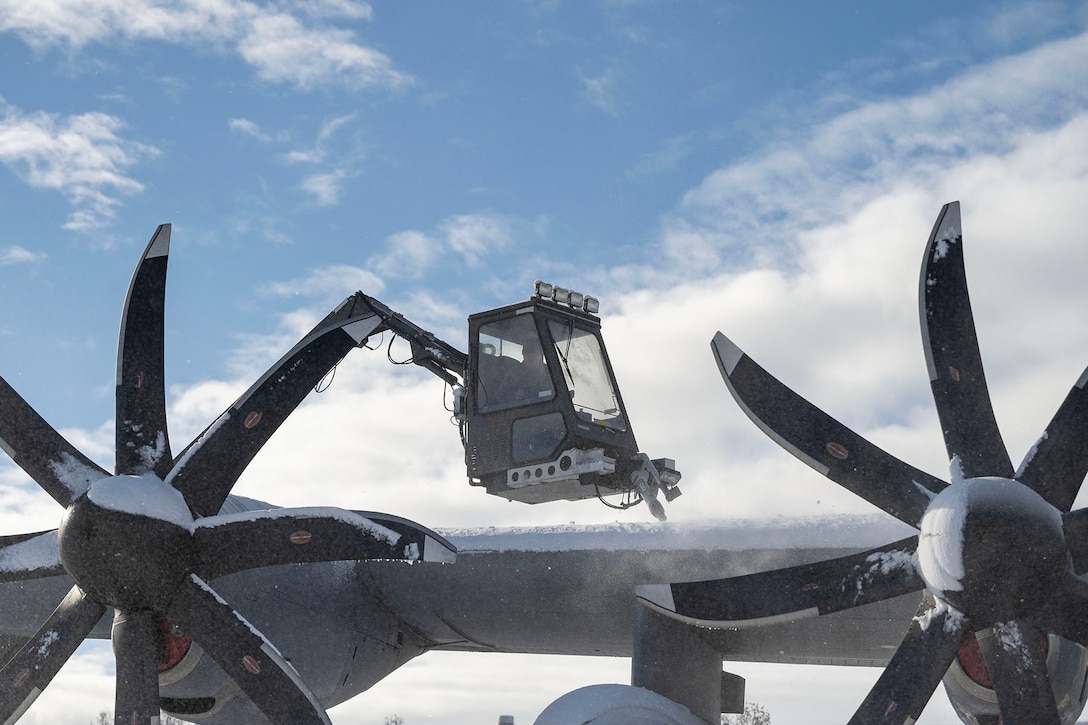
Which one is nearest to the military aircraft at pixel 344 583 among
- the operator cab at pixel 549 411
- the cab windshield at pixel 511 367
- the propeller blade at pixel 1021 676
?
the propeller blade at pixel 1021 676

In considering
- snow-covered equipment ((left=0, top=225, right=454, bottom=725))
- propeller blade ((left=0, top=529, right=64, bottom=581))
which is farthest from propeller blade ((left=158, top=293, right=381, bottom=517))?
propeller blade ((left=0, top=529, right=64, bottom=581))

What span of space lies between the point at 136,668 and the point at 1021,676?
Result: 23.3 feet

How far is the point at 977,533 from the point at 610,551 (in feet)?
12.7

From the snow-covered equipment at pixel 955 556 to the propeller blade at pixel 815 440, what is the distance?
0.4 inches

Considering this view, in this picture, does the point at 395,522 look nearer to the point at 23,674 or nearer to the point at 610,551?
the point at 610,551

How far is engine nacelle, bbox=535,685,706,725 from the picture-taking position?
9398 millimetres

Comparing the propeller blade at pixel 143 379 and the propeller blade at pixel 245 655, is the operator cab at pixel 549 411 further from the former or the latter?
the propeller blade at pixel 245 655

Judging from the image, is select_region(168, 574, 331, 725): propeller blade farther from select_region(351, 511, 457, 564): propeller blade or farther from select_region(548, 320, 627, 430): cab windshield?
select_region(548, 320, 627, 430): cab windshield

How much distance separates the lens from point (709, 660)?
11.0 meters

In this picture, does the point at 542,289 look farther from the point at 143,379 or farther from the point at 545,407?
the point at 143,379

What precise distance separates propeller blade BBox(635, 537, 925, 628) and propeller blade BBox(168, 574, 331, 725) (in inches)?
113

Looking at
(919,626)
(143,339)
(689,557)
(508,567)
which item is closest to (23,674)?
(143,339)

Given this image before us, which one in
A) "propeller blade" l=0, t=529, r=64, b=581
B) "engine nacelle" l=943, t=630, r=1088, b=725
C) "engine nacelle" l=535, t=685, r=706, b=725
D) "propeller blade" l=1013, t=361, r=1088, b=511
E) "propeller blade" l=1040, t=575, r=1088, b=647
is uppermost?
"propeller blade" l=1013, t=361, r=1088, b=511

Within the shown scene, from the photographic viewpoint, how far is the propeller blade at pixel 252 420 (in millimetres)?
10664
